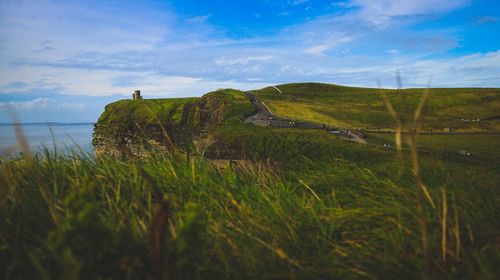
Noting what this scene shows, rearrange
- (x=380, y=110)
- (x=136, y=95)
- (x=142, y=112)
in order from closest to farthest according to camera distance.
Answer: (x=380, y=110)
(x=142, y=112)
(x=136, y=95)

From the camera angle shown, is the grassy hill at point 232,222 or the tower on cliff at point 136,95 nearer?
the grassy hill at point 232,222

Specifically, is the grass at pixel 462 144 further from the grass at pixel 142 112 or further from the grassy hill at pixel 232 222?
the grass at pixel 142 112

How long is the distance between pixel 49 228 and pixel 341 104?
12434 centimetres

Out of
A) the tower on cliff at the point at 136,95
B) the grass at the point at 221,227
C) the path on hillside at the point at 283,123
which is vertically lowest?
the path on hillside at the point at 283,123

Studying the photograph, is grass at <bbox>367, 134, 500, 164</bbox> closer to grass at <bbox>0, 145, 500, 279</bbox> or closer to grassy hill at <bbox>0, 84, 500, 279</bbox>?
grassy hill at <bbox>0, 84, 500, 279</bbox>

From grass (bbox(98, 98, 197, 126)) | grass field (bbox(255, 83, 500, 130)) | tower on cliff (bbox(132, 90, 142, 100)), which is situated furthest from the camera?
tower on cliff (bbox(132, 90, 142, 100))

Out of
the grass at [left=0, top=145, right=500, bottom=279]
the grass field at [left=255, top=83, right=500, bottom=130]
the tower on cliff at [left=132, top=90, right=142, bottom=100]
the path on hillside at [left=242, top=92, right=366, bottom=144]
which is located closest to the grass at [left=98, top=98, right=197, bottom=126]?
the tower on cliff at [left=132, top=90, right=142, bottom=100]

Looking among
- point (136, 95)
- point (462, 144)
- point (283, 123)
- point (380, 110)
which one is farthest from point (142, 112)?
point (462, 144)

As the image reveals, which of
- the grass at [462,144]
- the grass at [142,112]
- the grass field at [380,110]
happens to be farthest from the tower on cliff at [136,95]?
the grass at [462,144]

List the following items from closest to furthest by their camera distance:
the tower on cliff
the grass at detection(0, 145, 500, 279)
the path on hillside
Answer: the grass at detection(0, 145, 500, 279) → the path on hillside → the tower on cliff

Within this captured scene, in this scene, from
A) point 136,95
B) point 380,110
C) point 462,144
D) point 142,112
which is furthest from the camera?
point 136,95

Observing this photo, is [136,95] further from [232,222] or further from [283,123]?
[232,222]

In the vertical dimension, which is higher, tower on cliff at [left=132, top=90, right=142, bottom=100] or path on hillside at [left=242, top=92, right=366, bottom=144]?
tower on cliff at [left=132, top=90, right=142, bottom=100]

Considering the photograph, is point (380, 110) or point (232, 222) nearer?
point (232, 222)
